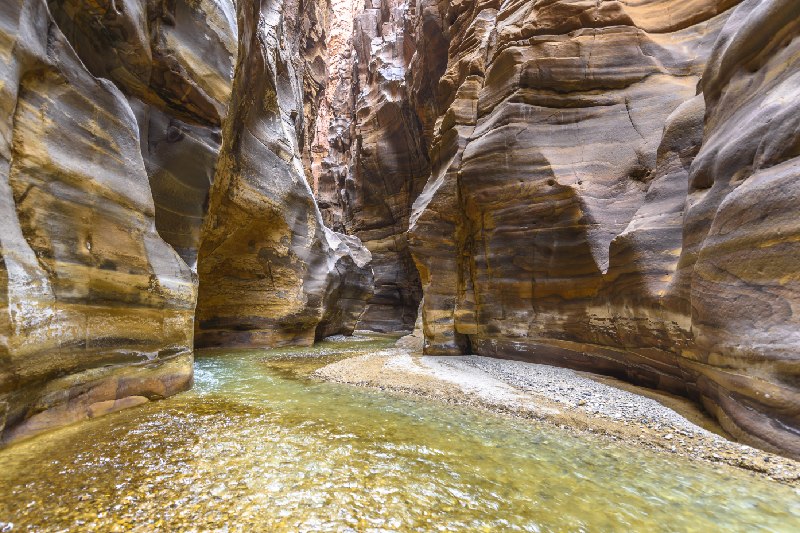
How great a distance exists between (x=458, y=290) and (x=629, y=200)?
596 centimetres

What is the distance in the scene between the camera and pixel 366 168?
29.5m

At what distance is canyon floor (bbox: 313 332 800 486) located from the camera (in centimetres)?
407

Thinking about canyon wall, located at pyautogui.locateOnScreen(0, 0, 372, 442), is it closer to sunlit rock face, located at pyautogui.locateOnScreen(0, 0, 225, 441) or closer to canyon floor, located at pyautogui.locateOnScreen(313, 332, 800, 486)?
sunlit rock face, located at pyautogui.locateOnScreen(0, 0, 225, 441)

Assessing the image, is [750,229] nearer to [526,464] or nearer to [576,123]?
[526,464]

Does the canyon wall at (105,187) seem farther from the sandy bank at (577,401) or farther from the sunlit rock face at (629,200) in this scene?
the sunlit rock face at (629,200)

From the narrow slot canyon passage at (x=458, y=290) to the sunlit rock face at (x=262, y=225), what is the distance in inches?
7.9

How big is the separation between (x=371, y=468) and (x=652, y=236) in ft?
21.9

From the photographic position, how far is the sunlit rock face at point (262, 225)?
11.5 metres

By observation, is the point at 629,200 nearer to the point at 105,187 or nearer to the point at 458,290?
the point at 458,290

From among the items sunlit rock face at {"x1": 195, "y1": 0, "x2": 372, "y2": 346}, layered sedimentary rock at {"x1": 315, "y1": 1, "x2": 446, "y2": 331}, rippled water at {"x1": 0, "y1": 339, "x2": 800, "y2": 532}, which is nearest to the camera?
rippled water at {"x1": 0, "y1": 339, "x2": 800, "y2": 532}

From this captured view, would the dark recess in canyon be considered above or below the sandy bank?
above

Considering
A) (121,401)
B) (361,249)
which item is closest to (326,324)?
(361,249)

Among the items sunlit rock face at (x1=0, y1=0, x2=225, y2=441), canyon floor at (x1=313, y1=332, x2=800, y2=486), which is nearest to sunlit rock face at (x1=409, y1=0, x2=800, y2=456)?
canyon floor at (x1=313, y1=332, x2=800, y2=486)

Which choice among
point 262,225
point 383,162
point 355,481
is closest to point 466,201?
point 262,225
